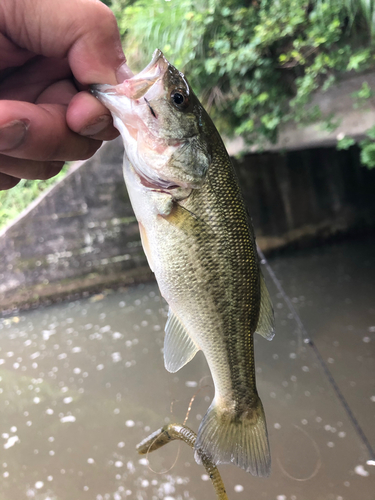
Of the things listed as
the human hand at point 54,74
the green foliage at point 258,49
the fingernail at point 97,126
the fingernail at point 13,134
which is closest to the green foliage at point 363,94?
the green foliage at point 258,49

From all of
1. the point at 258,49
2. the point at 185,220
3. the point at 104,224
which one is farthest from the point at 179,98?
the point at 104,224

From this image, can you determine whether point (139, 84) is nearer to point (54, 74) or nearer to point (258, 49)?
point (54, 74)

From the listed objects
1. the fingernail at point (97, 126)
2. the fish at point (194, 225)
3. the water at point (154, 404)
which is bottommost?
the water at point (154, 404)

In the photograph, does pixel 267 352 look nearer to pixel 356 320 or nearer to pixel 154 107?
pixel 356 320

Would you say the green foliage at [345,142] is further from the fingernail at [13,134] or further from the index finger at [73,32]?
the fingernail at [13,134]

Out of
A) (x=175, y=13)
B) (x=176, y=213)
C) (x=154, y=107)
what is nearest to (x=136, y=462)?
(x=176, y=213)
